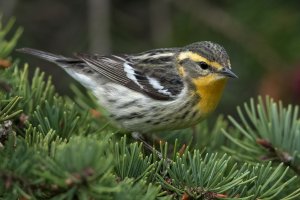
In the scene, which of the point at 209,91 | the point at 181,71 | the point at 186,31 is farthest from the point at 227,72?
the point at 186,31

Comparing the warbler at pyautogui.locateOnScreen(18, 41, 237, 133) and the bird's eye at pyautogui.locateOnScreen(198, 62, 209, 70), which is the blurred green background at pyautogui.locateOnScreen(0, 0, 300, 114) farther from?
the bird's eye at pyautogui.locateOnScreen(198, 62, 209, 70)

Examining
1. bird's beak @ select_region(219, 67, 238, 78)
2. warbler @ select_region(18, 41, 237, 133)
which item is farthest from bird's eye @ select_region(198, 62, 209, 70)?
bird's beak @ select_region(219, 67, 238, 78)

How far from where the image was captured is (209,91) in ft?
11.8

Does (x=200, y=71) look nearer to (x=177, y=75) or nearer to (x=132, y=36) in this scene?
(x=177, y=75)

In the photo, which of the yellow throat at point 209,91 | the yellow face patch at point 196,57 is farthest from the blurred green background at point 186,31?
the yellow throat at point 209,91

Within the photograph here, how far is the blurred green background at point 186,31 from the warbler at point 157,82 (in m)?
0.24

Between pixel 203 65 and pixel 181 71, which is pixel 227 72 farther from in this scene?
pixel 181 71

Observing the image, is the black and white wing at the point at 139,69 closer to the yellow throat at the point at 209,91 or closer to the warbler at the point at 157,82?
the warbler at the point at 157,82

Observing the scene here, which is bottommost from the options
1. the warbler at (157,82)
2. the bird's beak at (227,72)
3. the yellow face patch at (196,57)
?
the warbler at (157,82)

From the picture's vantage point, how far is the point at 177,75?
12.6 feet

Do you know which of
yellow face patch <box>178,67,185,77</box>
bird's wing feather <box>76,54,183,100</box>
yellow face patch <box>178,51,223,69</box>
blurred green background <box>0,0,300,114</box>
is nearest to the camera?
yellow face patch <box>178,51,223,69</box>

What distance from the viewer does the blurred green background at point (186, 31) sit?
395cm

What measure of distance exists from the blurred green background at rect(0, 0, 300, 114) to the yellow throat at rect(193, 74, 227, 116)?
1.56 feet

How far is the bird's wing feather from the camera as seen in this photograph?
3707 millimetres
